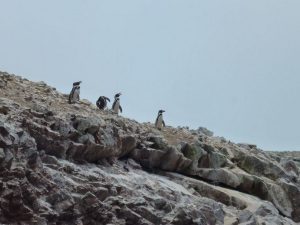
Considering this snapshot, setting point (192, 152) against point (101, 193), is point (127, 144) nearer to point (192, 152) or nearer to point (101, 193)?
point (192, 152)

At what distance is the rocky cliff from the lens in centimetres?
2000

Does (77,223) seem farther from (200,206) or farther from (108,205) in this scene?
(200,206)

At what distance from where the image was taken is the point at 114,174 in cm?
2500

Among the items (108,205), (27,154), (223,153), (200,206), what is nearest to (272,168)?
(223,153)

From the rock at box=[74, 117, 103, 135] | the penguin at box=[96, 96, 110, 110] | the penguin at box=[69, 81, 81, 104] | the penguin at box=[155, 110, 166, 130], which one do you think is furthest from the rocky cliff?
the penguin at box=[96, 96, 110, 110]

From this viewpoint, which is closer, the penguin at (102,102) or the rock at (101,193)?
the rock at (101,193)

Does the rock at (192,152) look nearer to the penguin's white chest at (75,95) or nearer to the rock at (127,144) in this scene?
the rock at (127,144)

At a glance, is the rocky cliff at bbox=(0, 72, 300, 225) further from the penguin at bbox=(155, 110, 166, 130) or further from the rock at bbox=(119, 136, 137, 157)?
the penguin at bbox=(155, 110, 166, 130)

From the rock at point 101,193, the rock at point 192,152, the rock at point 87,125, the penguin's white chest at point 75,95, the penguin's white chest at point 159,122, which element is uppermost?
the penguin's white chest at point 159,122

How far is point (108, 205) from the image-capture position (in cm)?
2142

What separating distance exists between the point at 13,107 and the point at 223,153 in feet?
52.6

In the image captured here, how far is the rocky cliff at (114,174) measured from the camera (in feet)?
65.6

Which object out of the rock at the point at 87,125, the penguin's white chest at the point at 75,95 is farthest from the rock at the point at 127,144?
the penguin's white chest at the point at 75,95

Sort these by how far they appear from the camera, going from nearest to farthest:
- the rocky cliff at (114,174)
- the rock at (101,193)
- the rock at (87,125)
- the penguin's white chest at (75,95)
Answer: the rocky cliff at (114,174), the rock at (101,193), the rock at (87,125), the penguin's white chest at (75,95)
